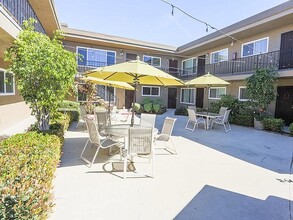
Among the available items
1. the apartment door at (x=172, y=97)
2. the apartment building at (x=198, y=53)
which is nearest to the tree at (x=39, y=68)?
the apartment building at (x=198, y=53)

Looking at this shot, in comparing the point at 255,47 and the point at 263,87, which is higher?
the point at 255,47

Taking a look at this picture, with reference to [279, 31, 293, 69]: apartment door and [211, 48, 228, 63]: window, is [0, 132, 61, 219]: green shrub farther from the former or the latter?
[211, 48, 228, 63]: window

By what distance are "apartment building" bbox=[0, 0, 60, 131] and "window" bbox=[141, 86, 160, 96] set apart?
33.5 ft

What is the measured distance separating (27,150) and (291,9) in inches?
484

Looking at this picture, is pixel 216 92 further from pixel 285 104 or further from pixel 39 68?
pixel 39 68

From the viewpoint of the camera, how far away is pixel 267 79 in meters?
10.4

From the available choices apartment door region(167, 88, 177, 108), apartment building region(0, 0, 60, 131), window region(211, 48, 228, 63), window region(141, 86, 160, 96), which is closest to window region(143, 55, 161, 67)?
window region(141, 86, 160, 96)

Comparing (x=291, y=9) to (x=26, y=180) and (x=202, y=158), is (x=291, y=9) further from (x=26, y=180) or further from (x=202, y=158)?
(x=26, y=180)

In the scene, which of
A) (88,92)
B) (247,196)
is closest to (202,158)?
(247,196)

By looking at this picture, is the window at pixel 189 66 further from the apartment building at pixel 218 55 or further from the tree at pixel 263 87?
the tree at pixel 263 87

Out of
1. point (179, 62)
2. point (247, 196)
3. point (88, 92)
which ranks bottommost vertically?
point (247, 196)

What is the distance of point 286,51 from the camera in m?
11.0

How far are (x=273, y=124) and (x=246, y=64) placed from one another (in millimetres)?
A: 5297

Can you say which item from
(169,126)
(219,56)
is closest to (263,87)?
(219,56)
